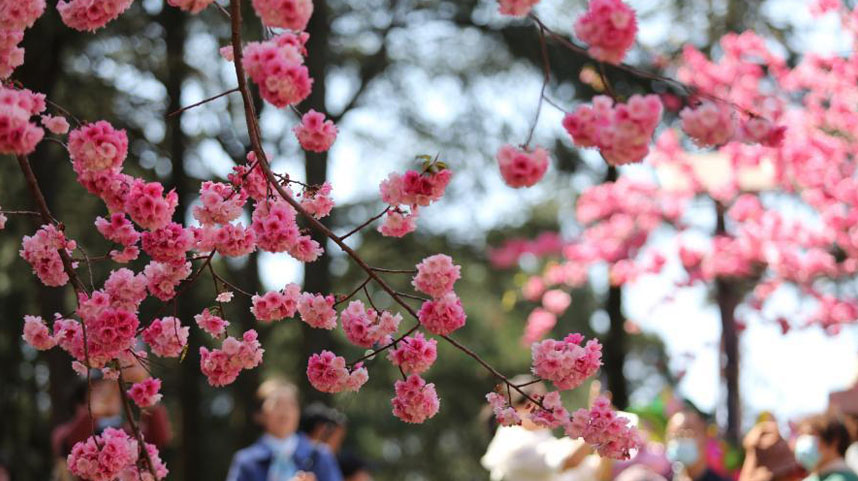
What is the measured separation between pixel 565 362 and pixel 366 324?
0.55 m

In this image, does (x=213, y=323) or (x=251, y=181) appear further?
(x=213, y=323)

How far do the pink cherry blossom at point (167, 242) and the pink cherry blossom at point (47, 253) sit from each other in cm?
20

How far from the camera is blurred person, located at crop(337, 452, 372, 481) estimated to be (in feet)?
23.5

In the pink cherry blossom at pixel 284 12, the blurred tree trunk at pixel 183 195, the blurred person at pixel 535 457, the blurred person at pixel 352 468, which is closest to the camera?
the pink cherry blossom at pixel 284 12

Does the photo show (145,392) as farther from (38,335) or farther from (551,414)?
(551,414)

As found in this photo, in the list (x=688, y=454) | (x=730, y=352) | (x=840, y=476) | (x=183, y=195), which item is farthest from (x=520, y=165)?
(x=183, y=195)

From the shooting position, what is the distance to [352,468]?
23.6ft

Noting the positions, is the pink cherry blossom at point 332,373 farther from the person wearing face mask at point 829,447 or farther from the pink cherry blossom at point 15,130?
the person wearing face mask at point 829,447

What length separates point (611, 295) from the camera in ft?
41.0

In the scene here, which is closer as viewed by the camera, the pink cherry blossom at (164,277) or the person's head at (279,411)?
the pink cherry blossom at (164,277)

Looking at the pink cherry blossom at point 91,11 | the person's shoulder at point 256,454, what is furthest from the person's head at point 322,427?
the pink cherry blossom at point 91,11

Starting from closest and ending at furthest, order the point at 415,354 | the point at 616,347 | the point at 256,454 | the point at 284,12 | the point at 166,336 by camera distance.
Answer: the point at 284,12 < the point at 415,354 < the point at 166,336 < the point at 256,454 < the point at 616,347

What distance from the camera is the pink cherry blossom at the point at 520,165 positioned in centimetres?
282

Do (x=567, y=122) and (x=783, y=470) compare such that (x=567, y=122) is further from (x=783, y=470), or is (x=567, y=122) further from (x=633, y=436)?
(x=783, y=470)
